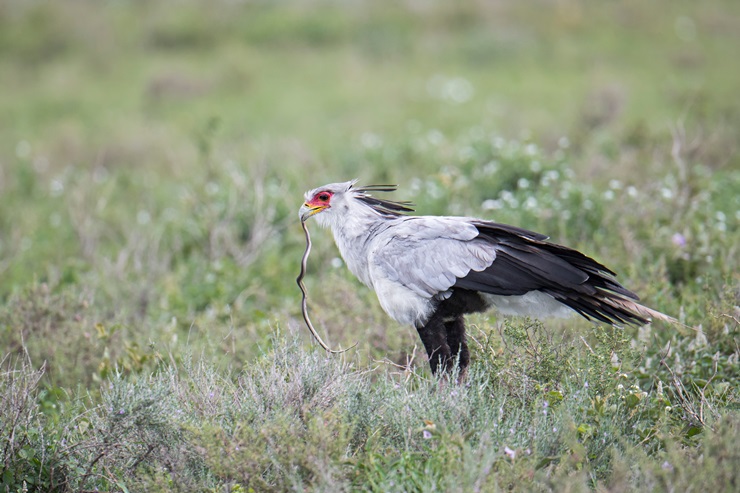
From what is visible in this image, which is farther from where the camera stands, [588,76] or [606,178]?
[588,76]

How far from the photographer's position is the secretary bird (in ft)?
12.9

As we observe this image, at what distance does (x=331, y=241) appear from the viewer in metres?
6.73

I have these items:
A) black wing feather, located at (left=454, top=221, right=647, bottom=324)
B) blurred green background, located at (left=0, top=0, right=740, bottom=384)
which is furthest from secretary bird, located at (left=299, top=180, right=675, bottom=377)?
blurred green background, located at (left=0, top=0, right=740, bottom=384)

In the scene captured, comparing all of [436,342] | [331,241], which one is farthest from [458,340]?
[331,241]

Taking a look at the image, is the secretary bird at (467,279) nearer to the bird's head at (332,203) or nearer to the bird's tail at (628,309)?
the bird's tail at (628,309)

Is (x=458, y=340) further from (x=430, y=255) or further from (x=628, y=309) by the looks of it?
(x=628, y=309)

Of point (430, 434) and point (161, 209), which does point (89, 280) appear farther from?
point (430, 434)

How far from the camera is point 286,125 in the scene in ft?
38.5

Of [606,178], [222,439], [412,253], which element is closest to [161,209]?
[606,178]

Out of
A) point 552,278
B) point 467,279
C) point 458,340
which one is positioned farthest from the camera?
point 458,340

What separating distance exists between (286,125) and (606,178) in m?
5.34

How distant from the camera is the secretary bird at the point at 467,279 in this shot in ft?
12.9

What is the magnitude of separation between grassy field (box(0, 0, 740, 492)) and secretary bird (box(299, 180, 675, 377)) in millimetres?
166

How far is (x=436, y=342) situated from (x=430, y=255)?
0.44m
